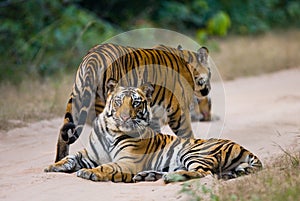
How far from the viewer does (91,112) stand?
712 cm

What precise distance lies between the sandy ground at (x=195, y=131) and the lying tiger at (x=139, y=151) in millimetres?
240

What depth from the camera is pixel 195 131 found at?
9117 mm

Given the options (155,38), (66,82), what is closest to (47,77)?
(66,82)

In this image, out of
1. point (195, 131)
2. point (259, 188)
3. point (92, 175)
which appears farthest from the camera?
point (195, 131)

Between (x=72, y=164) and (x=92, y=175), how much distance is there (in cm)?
45

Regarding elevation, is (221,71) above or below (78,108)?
below

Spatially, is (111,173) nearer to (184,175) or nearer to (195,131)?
(184,175)

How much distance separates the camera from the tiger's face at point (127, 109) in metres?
6.54

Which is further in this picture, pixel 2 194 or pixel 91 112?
pixel 91 112

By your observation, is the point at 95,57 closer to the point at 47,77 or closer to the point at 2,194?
the point at 2,194

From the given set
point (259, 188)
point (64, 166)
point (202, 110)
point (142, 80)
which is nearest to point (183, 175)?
point (259, 188)

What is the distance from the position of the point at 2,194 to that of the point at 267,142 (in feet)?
10.9

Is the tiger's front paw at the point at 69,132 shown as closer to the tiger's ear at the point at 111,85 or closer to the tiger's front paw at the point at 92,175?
the tiger's ear at the point at 111,85

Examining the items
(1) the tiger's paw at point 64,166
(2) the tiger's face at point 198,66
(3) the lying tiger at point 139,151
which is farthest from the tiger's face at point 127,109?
(2) the tiger's face at point 198,66
